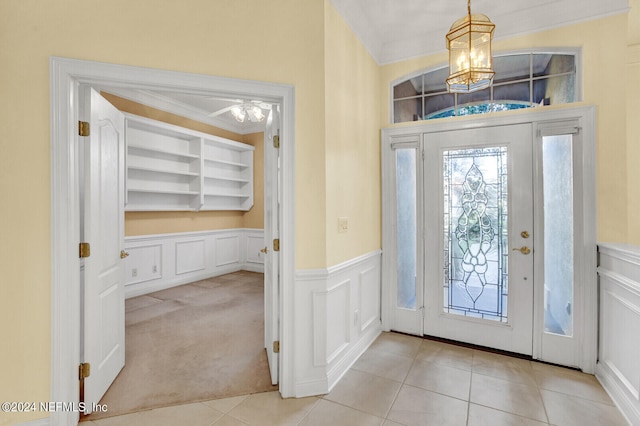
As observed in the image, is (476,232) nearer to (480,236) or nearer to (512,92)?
(480,236)

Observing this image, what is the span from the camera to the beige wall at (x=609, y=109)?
2.43 metres

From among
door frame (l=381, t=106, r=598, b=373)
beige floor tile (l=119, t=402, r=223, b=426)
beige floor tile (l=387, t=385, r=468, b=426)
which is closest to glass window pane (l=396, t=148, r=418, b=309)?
door frame (l=381, t=106, r=598, b=373)

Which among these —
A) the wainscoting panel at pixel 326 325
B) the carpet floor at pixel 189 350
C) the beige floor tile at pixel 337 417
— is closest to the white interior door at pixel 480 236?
the wainscoting panel at pixel 326 325

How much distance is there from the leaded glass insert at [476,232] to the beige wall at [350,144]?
76 cm

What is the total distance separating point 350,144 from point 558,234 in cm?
202

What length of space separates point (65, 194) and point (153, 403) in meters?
1.55

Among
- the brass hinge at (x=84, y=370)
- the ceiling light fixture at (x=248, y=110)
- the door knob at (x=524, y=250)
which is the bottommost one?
the brass hinge at (x=84, y=370)

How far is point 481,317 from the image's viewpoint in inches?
117

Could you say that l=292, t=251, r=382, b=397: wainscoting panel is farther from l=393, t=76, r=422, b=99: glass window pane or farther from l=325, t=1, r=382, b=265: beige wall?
l=393, t=76, r=422, b=99: glass window pane

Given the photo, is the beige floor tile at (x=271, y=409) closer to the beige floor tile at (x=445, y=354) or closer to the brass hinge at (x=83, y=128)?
the beige floor tile at (x=445, y=354)

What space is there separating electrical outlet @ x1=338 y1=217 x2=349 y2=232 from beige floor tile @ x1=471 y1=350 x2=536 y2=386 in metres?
1.64

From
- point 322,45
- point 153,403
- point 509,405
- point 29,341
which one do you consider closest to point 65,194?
point 29,341

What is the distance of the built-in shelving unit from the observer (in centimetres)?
462

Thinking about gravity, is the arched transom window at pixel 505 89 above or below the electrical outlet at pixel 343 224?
above
